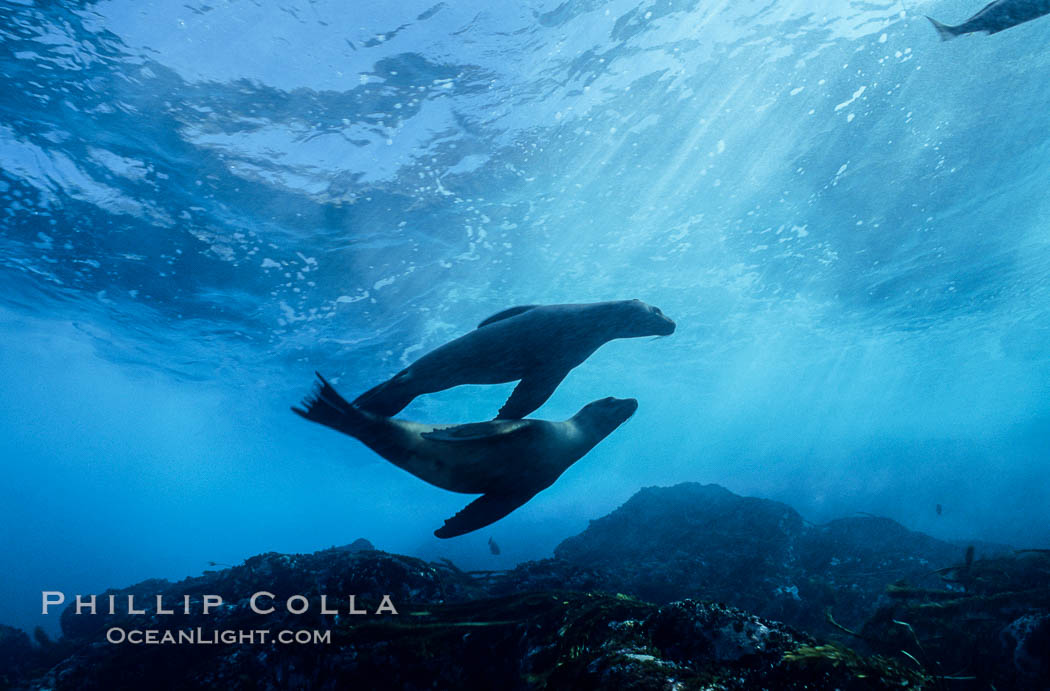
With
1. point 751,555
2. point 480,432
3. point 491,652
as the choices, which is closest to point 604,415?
point 480,432

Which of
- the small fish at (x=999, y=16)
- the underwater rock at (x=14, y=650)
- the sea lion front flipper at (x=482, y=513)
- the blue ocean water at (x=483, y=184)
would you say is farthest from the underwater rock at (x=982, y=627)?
the underwater rock at (x=14, y=650)

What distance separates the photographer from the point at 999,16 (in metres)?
2.51

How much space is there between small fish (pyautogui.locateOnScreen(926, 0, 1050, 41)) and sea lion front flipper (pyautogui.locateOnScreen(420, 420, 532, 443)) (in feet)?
11.5

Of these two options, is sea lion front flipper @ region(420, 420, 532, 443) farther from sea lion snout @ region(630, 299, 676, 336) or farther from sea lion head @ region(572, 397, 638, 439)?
sea lion snout @ region(630, 299, 676, 336)

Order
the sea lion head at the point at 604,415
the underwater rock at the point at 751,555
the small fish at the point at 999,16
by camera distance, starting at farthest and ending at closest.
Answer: the underwater rock at the point at 751,555 < the sea lion head at the point at 604,415 < the small fish at the point at 999,16

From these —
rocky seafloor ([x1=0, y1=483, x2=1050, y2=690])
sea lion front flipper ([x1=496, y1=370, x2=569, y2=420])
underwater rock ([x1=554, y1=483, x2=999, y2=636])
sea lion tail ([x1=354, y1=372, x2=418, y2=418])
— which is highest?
sea lion tail ([x1=354, y1=372, x2=418, y2=418])

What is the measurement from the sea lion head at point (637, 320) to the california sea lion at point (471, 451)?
1.18m

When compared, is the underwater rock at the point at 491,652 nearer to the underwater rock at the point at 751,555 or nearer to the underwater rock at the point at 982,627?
the underwater rock at the point at 982,627

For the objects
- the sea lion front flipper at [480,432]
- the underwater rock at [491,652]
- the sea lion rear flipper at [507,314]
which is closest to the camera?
the underwater rock at [491,652]

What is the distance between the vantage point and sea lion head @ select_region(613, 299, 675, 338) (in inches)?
146

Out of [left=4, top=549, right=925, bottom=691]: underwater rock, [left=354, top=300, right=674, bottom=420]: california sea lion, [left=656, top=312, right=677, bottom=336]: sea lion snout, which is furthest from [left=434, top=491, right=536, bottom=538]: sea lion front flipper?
[left=656, top=312, right=677, bottom=336]: sea lion snout

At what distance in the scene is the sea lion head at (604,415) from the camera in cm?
338

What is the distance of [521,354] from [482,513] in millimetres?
1281

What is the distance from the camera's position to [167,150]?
9.66 meters
